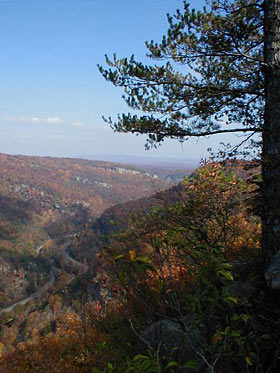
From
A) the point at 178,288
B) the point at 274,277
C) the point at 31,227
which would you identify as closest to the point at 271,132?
the point at 274,277

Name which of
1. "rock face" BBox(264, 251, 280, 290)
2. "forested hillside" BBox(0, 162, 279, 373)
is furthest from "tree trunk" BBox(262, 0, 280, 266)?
"rock face" BBox(264, 251, 280, 290)

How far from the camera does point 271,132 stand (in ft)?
13.9

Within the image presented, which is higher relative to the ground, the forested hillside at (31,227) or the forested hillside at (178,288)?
the forested hillside at (178,288)

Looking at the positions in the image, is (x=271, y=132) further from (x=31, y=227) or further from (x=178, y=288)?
(x=31, y=227)

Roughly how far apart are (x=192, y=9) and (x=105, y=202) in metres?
194

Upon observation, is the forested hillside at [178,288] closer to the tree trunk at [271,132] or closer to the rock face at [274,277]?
the rock face at [274,277]

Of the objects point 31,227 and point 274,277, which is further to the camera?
point 31,227

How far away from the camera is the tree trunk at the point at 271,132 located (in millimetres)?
4090

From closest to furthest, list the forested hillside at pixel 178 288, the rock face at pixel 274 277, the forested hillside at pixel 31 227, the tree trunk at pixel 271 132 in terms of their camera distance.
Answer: the forested hillside at pixel 178 288, the rock face at pixel 274 277, the tree trunk at pixel 271 132, the forested hillside at pixel 31 227

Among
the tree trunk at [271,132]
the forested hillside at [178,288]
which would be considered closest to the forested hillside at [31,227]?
the forested hillside at [178,288]

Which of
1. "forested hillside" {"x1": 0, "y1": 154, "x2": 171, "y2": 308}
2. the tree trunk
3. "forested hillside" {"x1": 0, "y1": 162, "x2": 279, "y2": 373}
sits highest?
the tree trunk

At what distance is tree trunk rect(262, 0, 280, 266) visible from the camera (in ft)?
13.4

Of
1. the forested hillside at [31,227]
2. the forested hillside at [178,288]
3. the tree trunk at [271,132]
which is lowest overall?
the forested hillside at [31,227]

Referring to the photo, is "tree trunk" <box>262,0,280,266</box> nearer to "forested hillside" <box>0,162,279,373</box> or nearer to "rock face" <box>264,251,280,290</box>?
"forested hillside" <box>0,162,279,373</box>
